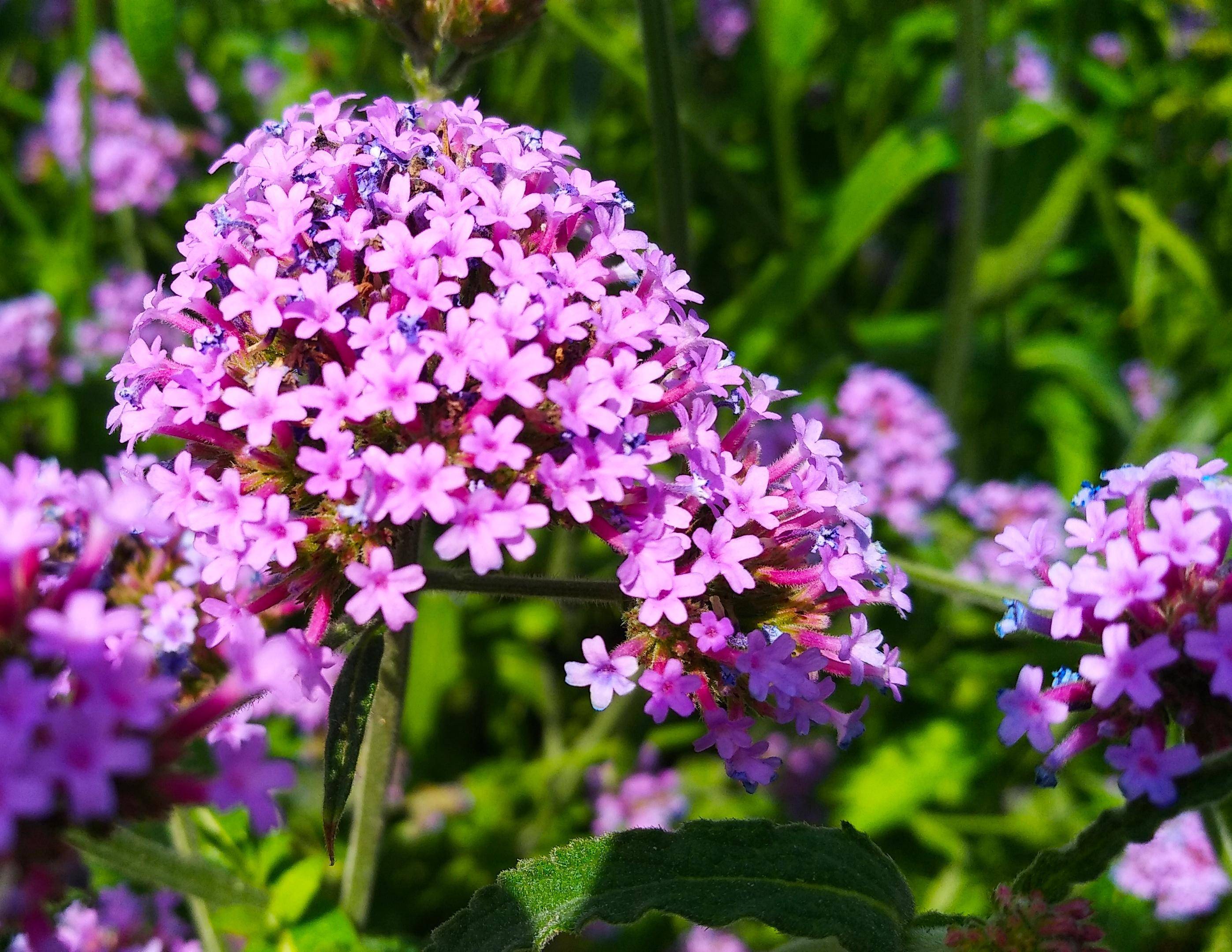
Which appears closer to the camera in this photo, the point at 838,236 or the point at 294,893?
the point at 294,893

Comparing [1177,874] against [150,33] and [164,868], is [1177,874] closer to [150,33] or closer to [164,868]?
[164,868]

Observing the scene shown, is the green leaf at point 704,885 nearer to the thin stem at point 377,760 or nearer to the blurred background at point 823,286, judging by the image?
the thin stem at point 377,760

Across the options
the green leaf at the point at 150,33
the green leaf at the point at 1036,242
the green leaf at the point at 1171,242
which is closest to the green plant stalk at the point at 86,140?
the green leaf at the point at 150,33

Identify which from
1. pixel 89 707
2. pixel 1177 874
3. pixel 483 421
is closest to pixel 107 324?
pixel 483 421

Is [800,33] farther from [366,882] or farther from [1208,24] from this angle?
[366,882]

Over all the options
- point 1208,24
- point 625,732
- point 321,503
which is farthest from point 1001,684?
point 1208,24

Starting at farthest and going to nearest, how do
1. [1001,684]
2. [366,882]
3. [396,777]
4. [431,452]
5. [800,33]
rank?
[800,33], [1001,684], [396,777], [366,882], [431,452]
